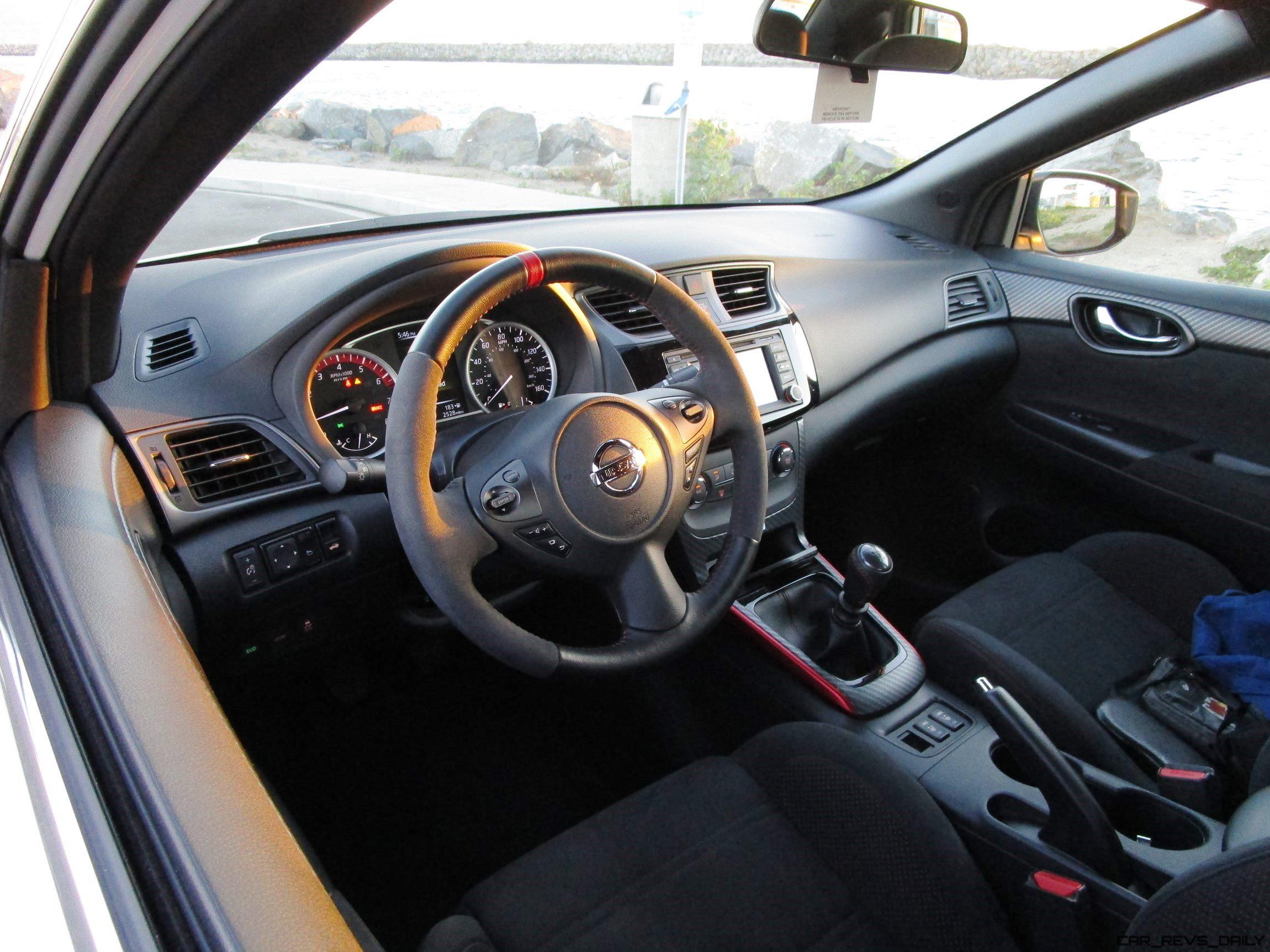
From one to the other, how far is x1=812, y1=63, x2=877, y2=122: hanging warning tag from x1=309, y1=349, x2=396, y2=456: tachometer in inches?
45.2

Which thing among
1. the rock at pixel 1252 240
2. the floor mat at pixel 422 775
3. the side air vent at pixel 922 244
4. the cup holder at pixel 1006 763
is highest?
the rock at pixel 1252 240

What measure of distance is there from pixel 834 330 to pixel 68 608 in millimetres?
1955

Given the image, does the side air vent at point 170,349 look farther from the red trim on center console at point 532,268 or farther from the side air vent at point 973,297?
the side air vent at point 973,297

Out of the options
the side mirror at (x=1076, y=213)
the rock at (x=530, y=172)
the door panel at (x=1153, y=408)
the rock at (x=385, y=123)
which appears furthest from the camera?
the side mirror at (x=1076, y=213)

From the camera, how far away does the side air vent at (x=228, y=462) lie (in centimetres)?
151

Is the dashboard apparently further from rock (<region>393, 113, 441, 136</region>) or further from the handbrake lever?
the handbrake lever

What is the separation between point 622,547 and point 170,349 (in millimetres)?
900

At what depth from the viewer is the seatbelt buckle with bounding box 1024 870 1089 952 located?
1263mm

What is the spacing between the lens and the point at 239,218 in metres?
1.96

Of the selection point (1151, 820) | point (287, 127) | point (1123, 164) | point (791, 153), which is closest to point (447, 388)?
point (287, 127)

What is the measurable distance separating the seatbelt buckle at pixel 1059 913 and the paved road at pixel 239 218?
1.80 meters

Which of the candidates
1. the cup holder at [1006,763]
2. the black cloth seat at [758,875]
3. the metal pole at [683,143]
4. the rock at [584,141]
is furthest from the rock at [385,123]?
the cup holder at [1006,763]

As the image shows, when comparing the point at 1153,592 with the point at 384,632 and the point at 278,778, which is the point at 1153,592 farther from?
the point at 278,778

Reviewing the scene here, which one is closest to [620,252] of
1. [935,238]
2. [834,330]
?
[834,330]
